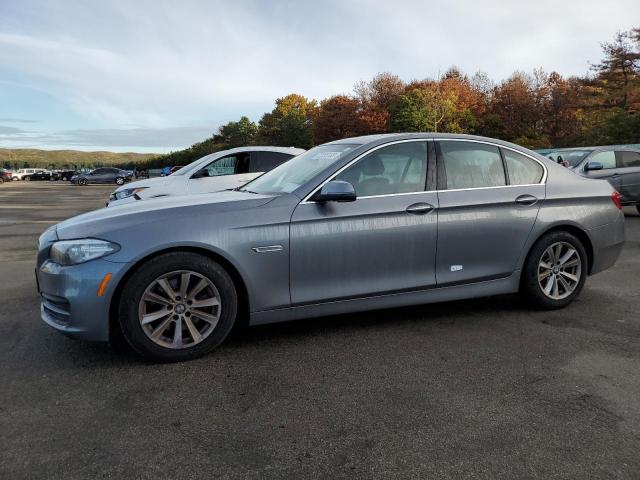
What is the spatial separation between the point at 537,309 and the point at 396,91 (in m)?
67.9

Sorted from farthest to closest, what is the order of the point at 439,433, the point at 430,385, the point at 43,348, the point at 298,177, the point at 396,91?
the point at 396,91
the point at 298,177
the point at 43,348
the point at 430,385
the point at 439,433

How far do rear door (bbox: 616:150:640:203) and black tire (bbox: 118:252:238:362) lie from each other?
11.5m

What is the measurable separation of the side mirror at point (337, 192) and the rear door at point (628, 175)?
1076 cm

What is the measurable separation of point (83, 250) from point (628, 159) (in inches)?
504

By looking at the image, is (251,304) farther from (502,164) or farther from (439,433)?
(502,164)

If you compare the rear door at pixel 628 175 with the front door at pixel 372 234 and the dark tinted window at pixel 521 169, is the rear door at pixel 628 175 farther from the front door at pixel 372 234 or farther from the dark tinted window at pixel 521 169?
the front door at pixel 372 234

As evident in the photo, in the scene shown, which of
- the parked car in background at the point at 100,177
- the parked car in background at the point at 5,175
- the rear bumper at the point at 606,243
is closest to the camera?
the rear bumper at the point at 606,243

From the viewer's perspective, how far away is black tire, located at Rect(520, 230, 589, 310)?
15.2ft

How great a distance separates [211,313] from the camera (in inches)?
143

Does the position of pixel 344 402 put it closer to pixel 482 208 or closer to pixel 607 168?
pixel 482 208

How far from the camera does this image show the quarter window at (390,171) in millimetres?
4117

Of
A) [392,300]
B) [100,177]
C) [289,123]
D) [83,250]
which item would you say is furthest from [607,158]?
[289,123]

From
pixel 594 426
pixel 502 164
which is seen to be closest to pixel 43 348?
pixel 594 426

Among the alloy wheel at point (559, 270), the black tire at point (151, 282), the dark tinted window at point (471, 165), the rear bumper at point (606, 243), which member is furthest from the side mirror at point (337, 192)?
the rear bumper at point (606, 243)
